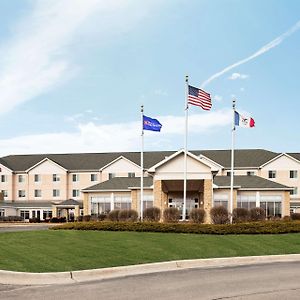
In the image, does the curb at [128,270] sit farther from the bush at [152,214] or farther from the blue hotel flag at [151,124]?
the bush at [152,214]

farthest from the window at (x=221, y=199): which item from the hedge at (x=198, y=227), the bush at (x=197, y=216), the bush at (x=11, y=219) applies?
the bush at (x=11, y=219)

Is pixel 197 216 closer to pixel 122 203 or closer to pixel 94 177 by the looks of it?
pixel 122 203

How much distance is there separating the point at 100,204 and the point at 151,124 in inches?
737

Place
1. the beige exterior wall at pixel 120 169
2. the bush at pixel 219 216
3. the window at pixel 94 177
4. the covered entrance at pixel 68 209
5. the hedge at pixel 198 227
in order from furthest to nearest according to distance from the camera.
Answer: the window at pixel 94 177 < the beige exterior wall at pixel 120 169 < the covered entrance at pixel 68 209 < the bush at pixel 219 216 < the hedge at pixel 198 227

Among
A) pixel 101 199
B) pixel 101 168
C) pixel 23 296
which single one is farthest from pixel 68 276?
pixel 101 168

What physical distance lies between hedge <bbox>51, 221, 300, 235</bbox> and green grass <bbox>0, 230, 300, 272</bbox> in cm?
136

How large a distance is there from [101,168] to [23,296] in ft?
225

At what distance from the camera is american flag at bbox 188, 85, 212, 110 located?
33950 mm

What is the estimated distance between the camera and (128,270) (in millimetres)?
16328

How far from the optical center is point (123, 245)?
819 inches

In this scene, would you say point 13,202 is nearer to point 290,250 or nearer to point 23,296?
point 290,250

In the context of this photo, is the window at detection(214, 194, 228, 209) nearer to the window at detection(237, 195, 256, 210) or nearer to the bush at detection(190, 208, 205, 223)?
the window at detection(237, 195, 256, 210)

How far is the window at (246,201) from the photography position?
163 ft

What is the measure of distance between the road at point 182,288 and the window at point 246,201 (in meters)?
33.7
